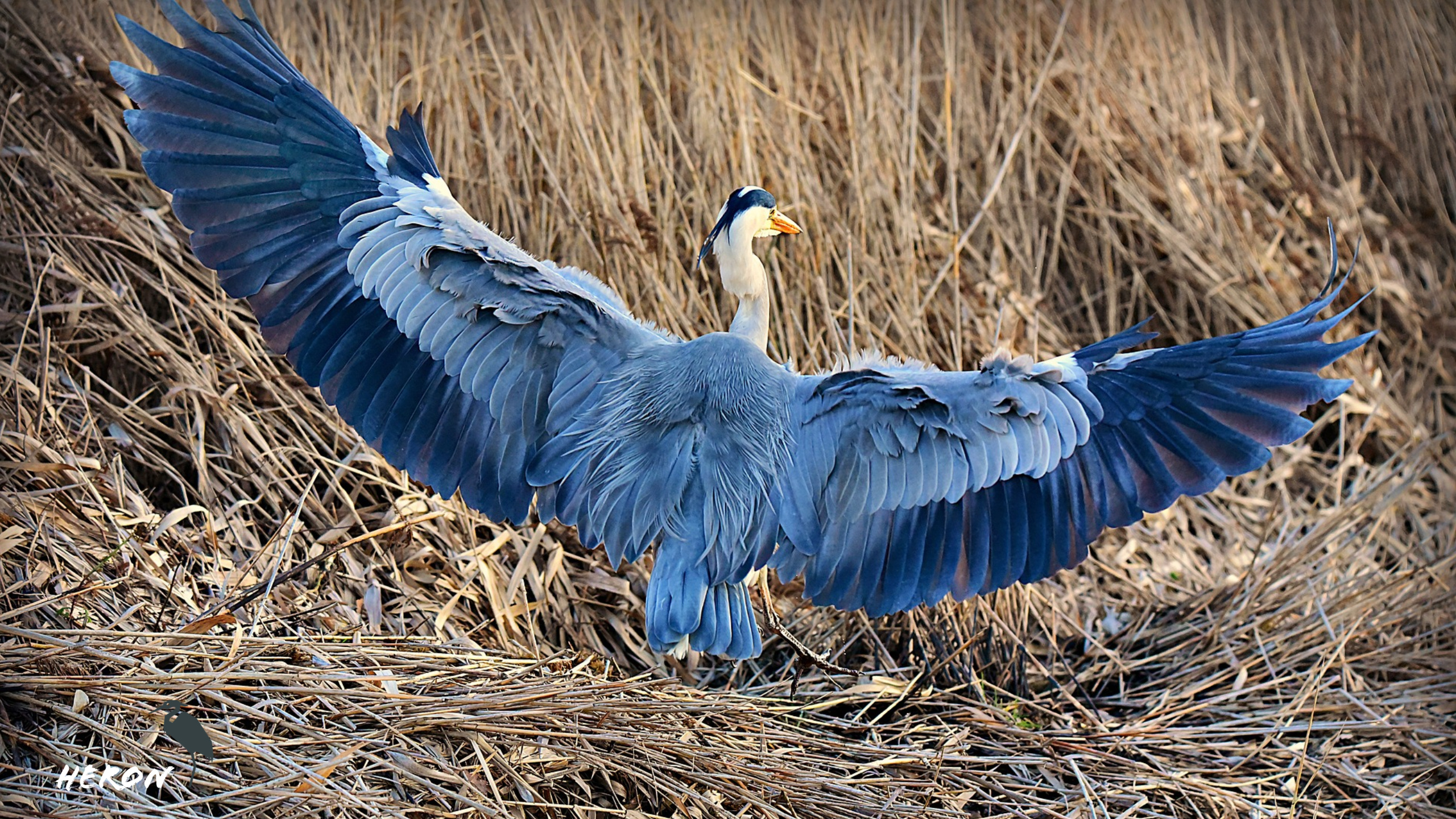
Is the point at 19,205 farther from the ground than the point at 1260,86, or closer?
closer

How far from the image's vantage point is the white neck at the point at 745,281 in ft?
9.98

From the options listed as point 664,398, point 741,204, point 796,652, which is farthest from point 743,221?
point 796,652

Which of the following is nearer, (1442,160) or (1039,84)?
(1039,84)

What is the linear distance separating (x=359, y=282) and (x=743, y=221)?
3.24 feet

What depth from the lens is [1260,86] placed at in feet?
17.3

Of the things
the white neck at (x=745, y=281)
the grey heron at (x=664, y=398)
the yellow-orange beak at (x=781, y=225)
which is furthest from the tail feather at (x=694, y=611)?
the yellow-orange beak at (x=781, y=225)

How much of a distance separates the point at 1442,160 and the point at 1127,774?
3837 mm

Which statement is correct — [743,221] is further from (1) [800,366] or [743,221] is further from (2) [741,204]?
(1) [800,366]

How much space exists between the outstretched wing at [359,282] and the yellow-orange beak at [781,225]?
494 millimetres

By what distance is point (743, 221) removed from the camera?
9.93 feet

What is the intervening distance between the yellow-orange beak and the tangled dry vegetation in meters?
0.52

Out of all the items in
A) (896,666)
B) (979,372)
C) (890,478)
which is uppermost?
(979,372)

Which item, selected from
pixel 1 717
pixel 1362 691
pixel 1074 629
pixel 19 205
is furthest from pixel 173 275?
pixel 1362 691

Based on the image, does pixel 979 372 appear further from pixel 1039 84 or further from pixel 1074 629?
pixel 1039 84
